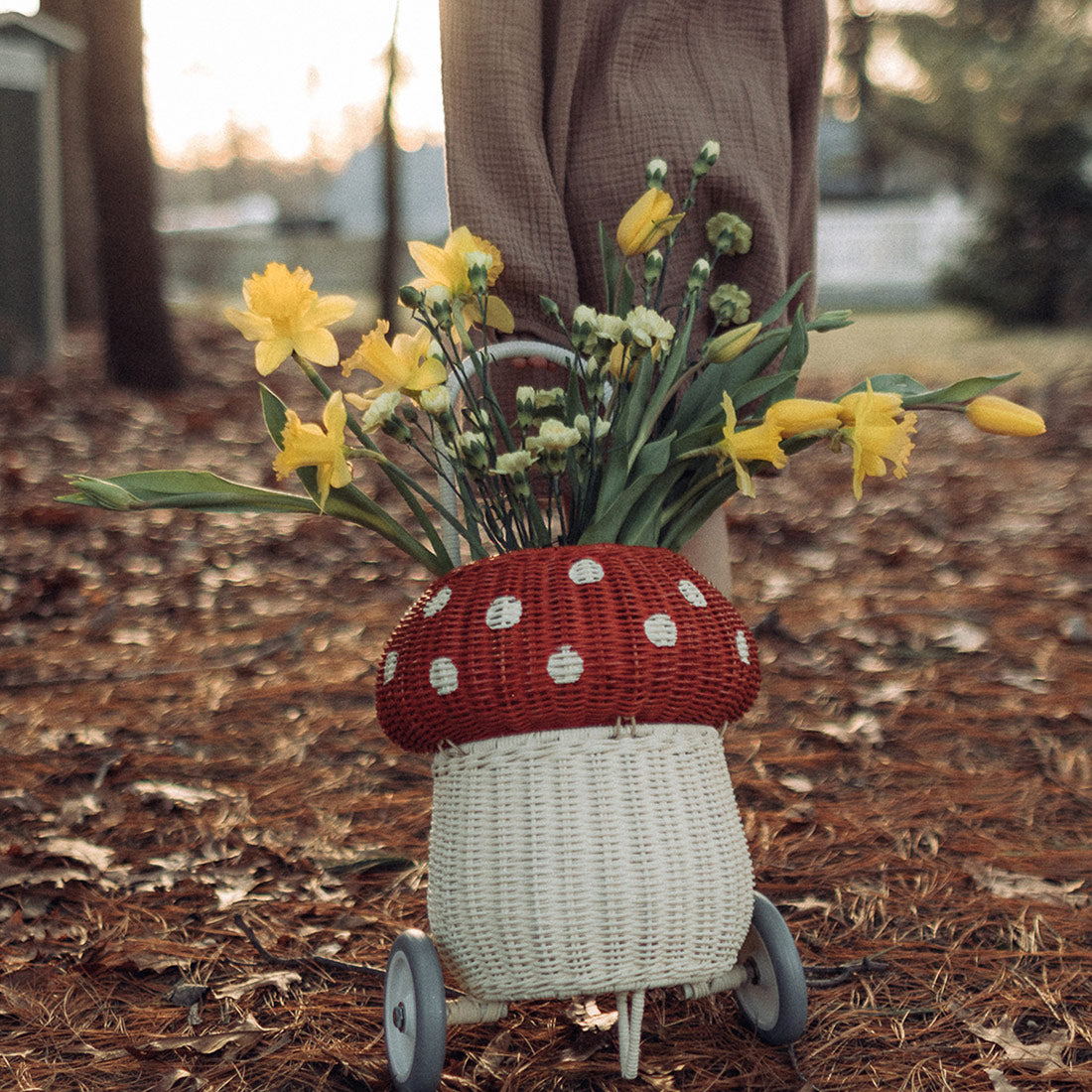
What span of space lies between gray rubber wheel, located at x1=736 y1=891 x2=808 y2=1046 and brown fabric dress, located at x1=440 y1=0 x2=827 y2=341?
793 millimetres

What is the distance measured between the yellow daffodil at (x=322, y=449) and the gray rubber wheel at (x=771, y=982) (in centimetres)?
72

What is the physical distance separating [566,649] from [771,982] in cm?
51

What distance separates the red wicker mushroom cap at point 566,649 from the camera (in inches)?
51.6

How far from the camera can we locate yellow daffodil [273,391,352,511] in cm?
133

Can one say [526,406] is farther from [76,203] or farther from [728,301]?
[76,203]

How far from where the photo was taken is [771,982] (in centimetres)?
148

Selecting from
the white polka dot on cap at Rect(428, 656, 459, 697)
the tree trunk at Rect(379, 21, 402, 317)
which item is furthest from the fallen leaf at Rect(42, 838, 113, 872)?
the tree trunk at Rect(379, 21, 402, 317)

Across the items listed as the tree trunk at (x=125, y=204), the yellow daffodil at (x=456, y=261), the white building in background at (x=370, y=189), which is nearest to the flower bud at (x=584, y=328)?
the yellow daffodil at (x=456, y=261)

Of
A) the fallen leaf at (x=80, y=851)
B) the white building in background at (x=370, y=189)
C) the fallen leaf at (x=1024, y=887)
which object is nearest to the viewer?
the fallen leaf at (x=1024, y=887)

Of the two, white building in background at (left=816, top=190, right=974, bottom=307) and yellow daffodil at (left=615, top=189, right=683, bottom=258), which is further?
white building in background at (left=816, top=190, right=974, bottom=307)

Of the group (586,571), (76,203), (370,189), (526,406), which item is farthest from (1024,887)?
(370,189)

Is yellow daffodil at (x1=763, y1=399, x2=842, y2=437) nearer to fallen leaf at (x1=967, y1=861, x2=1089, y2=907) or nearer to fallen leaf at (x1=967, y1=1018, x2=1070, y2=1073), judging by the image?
fallen leaf at (x1=967, y1=1018, x2=1070, y2=1073)

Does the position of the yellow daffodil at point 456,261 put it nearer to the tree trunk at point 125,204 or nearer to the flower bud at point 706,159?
the flower bud at point 706,159

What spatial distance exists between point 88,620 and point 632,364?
7.79 feet
